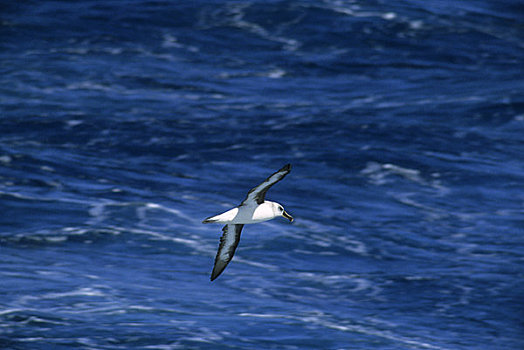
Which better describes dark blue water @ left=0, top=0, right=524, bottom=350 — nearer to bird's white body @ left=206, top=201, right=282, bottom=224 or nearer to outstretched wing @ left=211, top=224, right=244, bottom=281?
outstretched wing @ left=211, top=224, right=244, bottom=281

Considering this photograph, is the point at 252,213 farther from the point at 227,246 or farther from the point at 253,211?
the point at 227,246

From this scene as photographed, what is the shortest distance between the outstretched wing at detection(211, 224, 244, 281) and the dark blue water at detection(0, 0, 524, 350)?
203cm

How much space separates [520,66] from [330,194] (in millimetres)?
12147

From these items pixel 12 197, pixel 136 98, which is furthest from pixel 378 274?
pixel 136 98

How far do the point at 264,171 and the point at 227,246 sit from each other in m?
9.79

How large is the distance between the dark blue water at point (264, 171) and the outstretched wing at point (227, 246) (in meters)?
2.03

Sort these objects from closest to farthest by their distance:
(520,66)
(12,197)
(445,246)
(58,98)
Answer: (445,246) < (12,197) < (58,98) < (520,66)

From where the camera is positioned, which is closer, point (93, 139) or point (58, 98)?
point (93, 139)

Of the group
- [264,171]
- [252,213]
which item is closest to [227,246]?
[252,213]

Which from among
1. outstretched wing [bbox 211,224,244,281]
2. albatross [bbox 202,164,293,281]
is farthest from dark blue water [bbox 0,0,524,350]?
albatross [bbox 202,164,293,281]

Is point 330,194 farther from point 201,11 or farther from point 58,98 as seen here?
point 201,11

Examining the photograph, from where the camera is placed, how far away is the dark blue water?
60.7 feet

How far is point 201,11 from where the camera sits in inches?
1371

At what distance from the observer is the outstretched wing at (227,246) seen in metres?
15.9
